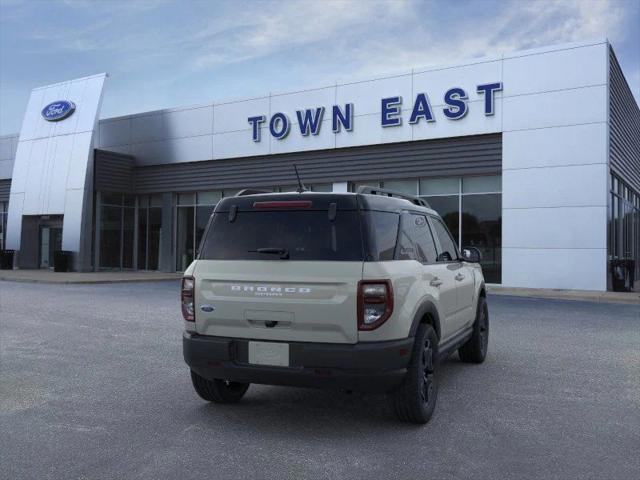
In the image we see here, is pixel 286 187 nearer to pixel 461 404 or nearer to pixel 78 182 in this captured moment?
pixel 78 182

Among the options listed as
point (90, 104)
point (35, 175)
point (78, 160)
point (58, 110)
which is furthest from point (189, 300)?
point (35, 175)

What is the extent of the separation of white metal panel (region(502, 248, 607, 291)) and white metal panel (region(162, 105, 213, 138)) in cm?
1302

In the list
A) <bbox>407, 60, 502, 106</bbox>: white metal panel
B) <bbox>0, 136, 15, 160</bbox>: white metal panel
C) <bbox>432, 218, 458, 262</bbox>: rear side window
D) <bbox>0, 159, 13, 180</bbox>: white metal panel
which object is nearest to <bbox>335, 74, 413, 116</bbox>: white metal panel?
<bbox>407, 60, 502, 106</bbox>: white metal panel

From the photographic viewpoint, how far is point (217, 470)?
390cm

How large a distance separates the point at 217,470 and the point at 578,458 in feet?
7.89

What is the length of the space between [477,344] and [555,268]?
11.7 metres

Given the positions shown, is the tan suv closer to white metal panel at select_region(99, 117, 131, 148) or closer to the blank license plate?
the blank license plate

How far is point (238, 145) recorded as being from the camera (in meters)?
24.2

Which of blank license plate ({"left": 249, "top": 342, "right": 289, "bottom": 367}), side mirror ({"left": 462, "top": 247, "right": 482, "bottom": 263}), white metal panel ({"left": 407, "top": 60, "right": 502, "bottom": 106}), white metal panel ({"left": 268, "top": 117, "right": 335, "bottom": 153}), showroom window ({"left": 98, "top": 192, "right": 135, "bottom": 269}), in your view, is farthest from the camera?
showroom window ({"left": 98, "top": 192, "right": 135, "bottom": 269})

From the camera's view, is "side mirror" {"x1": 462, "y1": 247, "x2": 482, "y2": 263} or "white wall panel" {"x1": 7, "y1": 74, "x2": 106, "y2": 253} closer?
"side mirror" {"x1": 462, "y1": 247, "x2": 482, "y2": 263}

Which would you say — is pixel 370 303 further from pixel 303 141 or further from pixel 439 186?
pixel 303 141

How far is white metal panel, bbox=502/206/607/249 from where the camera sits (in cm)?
1717

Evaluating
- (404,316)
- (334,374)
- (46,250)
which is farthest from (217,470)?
(46,250)

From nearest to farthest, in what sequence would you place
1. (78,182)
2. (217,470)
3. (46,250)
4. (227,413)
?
(217,470), (227,413), (78,182), (46,250)
